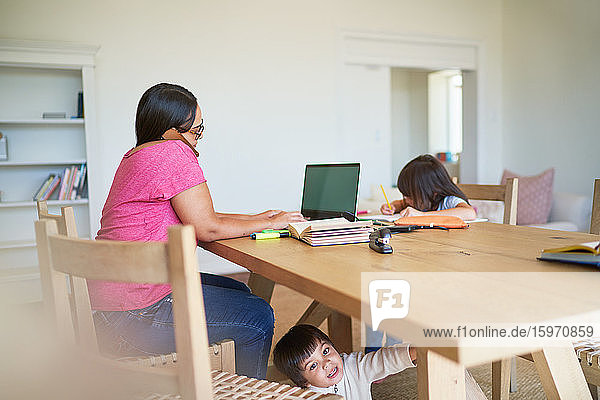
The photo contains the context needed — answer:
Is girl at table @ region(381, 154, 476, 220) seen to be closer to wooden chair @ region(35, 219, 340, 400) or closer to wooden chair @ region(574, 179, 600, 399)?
wooden chair @ region(574, 179, 600, 399)

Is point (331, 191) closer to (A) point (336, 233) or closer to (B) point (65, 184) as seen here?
(A) point (336, 233)

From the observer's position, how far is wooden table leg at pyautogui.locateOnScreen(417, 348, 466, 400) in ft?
2.98

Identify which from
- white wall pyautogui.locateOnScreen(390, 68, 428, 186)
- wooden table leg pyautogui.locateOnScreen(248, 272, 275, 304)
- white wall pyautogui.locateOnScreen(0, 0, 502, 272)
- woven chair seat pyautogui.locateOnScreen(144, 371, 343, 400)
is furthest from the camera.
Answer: white wall pyautogui.locateOnScreen(390, 68, 428, 186)

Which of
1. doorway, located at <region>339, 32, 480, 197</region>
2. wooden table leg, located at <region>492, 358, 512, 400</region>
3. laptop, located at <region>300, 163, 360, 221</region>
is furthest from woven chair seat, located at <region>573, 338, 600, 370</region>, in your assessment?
doorway, located at <region>339, 32, 480, 197</region>

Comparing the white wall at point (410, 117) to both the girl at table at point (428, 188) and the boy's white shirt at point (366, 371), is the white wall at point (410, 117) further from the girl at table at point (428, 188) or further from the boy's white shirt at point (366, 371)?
the boy's white shirt at point (366, 371)

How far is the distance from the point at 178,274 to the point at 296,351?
82 cm

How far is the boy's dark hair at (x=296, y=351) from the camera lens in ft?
4.99

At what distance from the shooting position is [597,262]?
110 cm

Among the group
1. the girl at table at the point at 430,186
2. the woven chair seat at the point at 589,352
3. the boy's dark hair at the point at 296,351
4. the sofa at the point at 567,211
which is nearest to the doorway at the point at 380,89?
the sofa at the point at 567,211

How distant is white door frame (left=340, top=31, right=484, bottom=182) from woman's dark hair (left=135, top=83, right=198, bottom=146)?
3.61m

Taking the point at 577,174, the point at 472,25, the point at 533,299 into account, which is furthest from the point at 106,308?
the point at 472,25

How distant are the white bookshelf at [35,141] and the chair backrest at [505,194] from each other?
283cm

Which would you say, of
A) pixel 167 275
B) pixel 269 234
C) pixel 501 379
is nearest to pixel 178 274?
pixel 167 275

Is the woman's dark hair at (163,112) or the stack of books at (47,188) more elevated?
the woman's dark hair at (163,112)
